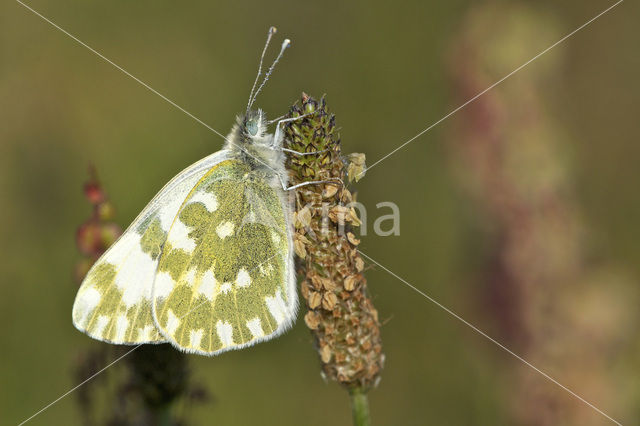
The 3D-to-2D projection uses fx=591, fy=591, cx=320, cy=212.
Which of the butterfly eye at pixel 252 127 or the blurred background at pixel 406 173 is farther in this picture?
the blurred background at pixel 406 173

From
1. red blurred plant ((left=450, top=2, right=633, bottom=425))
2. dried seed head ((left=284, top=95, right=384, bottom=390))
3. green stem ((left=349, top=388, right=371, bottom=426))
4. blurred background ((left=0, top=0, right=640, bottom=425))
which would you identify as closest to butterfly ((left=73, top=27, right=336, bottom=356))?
dried seed head ((left=284, top=95, right=384, bottom=390))

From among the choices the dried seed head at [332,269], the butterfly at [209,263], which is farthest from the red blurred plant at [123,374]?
the dried seed head at [332,269]

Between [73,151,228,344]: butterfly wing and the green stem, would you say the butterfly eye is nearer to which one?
[73,151,228,344]: butterfly wing

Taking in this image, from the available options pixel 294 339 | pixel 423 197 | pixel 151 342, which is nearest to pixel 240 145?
pixel 151 342

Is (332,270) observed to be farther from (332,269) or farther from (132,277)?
(132,277)

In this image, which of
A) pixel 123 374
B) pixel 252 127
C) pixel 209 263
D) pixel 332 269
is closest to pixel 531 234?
pixel 332 269

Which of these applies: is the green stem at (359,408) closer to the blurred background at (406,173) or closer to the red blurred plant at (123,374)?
the red blurred plant at (123,374)

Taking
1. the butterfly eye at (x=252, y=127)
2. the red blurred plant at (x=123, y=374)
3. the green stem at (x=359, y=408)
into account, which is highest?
the butterfly eye at (x=252, y=127)
